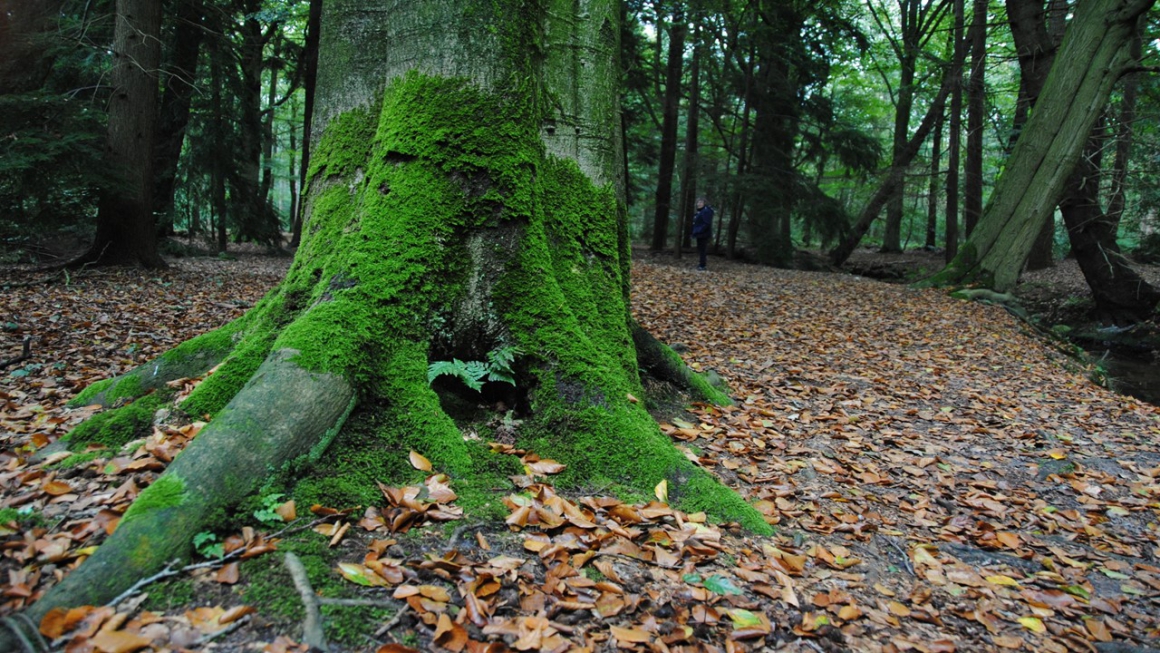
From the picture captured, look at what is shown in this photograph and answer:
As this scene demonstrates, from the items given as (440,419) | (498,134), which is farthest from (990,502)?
(498,134)

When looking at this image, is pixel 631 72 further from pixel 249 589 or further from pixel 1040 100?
pixel 249 589

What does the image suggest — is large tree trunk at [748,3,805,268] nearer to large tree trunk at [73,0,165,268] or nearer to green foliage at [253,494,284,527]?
large tree trunk at [73,0,165,268]

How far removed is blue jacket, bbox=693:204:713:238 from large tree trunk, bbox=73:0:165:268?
36.0ft

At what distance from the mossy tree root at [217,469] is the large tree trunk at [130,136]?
8.50 meters

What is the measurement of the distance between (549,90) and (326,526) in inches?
114

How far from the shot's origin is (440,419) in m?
3.09

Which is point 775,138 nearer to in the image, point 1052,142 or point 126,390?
point 1052,142

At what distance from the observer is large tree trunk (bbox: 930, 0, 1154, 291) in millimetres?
11125

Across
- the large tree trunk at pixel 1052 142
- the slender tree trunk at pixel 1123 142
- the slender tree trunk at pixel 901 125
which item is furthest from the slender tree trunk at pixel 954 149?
the large tree trunk at pixel 1052 142

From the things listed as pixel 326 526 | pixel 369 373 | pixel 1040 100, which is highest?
pixel 1040 100

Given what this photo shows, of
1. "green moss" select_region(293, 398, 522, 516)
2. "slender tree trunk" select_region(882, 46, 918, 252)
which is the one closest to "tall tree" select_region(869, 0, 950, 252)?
"slender tree trunk" select_region(882, 46, 918, 252)

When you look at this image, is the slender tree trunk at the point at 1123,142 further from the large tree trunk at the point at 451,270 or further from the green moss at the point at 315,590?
the green moss at the point at 315,590

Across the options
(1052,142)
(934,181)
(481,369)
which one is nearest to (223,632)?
(481,369)

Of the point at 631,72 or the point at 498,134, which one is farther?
the point at 631,72
